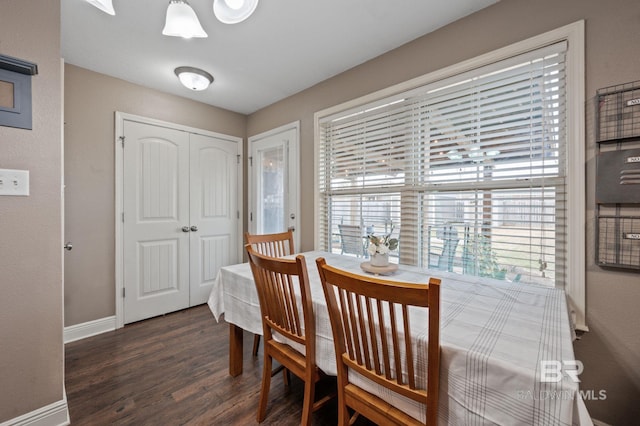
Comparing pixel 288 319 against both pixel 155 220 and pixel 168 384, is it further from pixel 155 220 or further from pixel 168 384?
pixel 155 220

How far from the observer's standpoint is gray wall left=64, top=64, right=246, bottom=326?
2.37m

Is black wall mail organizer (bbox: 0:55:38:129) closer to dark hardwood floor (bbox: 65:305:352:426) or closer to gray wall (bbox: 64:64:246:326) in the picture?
gray wall (bbox: 64:64:246:326)

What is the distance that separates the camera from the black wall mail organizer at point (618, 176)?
124 centimetres

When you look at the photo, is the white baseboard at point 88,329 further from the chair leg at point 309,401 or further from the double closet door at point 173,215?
the chair leg at point 309,401

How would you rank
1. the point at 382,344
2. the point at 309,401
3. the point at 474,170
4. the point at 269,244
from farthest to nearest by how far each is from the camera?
the point at 269,244, the point at 474,170, the point at 309,401, the point at 382,344

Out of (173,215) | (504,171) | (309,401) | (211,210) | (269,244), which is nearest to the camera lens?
(309,401)

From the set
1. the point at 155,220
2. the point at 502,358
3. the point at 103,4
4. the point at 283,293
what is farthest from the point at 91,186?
the point at 502,358

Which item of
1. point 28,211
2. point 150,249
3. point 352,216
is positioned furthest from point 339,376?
point 150,249

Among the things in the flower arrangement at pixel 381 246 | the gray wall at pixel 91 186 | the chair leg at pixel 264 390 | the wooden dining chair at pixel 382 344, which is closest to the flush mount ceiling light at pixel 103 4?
the gray wall at pixel 91 186

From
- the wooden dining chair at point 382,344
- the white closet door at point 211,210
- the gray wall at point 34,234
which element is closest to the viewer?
the wooden dining chair at point 382,344

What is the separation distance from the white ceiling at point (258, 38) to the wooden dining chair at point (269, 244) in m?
1.55

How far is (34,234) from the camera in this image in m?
1.42

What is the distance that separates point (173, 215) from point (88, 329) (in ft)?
4.25

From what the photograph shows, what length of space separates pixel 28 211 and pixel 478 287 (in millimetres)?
2455
